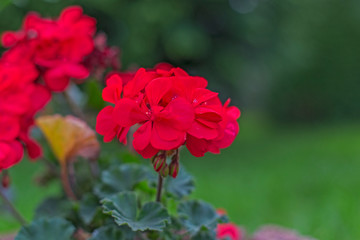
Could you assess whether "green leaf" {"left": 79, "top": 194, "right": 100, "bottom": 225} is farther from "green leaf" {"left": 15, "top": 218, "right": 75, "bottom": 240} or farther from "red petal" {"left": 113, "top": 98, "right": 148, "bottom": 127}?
"red petal" {"left": 113, "top": 98, "right": 148, "bottom": 127}

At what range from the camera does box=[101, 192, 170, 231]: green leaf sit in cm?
80

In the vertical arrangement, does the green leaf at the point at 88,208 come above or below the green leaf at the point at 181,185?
below

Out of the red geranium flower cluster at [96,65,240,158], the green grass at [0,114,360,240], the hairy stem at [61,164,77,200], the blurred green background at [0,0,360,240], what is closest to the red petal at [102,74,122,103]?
the red geranium flower cluster at [96,65,240,158]

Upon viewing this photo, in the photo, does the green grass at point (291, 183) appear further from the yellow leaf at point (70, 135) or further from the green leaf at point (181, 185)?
the yellow leaf at point (70, 135)

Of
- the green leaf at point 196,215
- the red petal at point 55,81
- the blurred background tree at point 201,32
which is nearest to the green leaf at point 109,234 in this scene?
the green leaf at point 196,215

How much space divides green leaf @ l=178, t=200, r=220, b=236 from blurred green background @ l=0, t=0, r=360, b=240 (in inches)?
28.2

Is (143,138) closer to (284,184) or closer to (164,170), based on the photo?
(164,170)

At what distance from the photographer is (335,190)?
123 inches

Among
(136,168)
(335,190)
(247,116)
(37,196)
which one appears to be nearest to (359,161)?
(335,190)

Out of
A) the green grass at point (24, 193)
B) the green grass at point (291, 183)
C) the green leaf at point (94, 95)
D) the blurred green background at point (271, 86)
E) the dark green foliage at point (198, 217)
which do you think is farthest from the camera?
the blurred green background at point (271, 86)

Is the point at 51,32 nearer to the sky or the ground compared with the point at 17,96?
nearer to the sky

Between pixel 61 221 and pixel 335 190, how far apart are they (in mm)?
2543

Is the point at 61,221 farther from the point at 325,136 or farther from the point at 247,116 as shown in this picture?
the point at 247,116

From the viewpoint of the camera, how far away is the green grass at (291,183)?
2.23m
